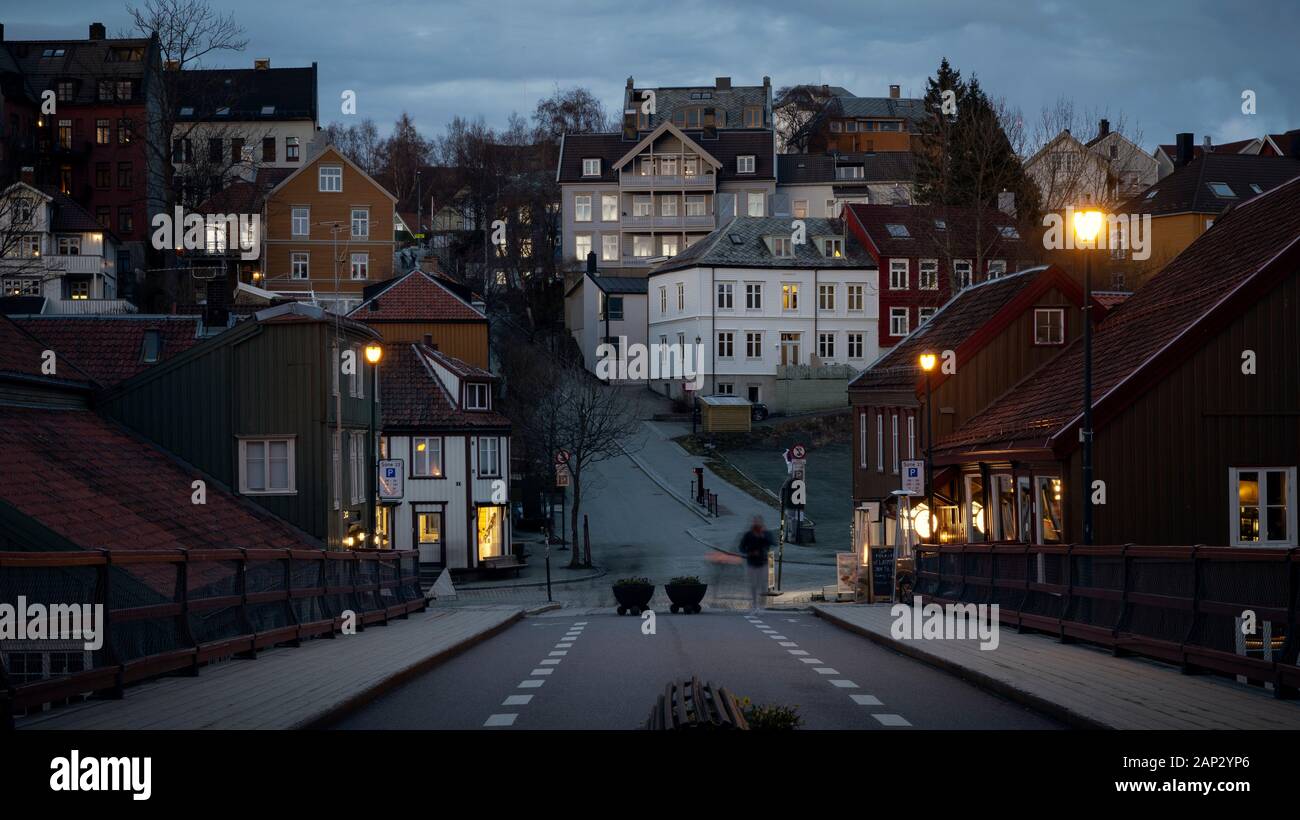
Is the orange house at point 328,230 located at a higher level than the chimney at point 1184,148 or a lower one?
lower

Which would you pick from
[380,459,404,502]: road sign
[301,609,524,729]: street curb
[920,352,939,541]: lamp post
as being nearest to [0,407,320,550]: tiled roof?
[380,459,404,502]: road sign

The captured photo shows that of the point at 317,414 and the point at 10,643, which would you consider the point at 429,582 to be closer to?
the point at 317,414

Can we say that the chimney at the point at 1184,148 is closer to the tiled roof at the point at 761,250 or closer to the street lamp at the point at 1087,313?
the tiled roof at the point at 761,250

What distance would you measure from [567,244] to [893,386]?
68.3 m

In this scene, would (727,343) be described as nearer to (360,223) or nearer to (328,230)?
(360,223)

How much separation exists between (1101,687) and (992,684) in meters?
1.29

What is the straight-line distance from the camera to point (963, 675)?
16.8 meters

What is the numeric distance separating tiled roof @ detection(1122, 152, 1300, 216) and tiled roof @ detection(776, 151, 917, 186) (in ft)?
87.6

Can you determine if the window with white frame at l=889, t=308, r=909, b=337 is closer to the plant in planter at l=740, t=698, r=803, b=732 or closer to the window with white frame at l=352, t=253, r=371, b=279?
the window with white frame at l=352, t=253, r=371, b=279

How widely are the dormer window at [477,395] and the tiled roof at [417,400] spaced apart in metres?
0.52

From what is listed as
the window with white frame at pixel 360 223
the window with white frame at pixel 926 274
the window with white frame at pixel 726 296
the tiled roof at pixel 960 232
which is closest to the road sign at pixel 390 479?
the tiled roof at pixel 960 232

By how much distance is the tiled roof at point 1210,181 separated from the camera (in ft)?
306

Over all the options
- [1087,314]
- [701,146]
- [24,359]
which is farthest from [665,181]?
[1087,314]

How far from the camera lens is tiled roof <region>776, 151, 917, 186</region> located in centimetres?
12269
